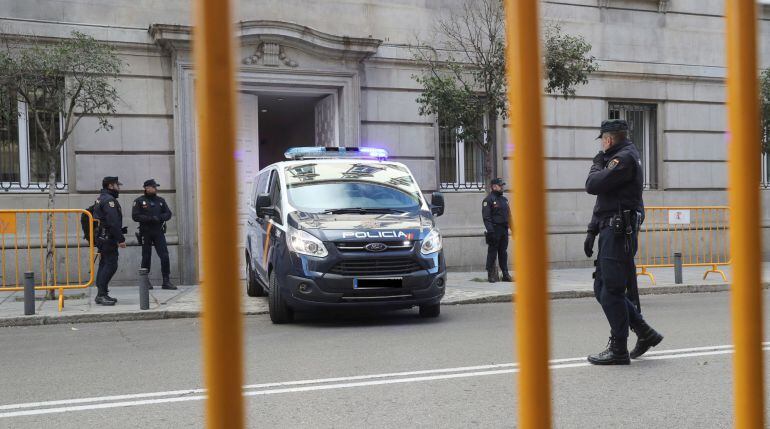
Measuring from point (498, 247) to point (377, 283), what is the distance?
570 cm

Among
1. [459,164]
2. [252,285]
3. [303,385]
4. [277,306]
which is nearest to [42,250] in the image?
[252,285]

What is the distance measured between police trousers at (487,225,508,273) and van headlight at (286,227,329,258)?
5675 millimetres

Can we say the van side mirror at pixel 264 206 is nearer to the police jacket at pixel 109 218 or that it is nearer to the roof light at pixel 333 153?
the roof light at pixel 333 153

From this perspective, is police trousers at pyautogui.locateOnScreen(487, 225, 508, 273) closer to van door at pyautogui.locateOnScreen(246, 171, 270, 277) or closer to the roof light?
the roof light

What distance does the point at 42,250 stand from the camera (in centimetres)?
1111

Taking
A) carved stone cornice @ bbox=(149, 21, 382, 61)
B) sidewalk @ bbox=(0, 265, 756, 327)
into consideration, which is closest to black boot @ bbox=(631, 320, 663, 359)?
sidewalk @ bbox=(0, 265, 756, 327)

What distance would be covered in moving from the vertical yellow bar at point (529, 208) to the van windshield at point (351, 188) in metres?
7.85

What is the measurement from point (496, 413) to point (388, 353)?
2.25m

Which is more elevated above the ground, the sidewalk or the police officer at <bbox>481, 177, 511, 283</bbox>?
the police officer at <bbox>481, 177, 511, 283</bbox>

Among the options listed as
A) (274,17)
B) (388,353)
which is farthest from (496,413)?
(274,17)

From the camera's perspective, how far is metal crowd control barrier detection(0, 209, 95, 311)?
34.0 ft

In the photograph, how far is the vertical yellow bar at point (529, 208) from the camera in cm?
99

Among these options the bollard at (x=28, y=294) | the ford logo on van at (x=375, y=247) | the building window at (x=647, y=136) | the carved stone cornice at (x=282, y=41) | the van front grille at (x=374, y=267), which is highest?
the carved stone cornice at (x=282, y=41)

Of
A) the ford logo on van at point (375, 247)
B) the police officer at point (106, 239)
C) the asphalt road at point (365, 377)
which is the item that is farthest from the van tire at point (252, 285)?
the ford logo on van at point (375, 247)
